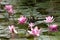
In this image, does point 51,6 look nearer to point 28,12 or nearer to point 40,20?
point 28,12

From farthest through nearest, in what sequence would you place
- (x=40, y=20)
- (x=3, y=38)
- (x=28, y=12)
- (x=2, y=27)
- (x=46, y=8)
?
1. (x=46, y=8)
2. (x=28, y=12)
3. (x=40, y=20)
4. (x=2, y=27)
5. (x=3, y=38)

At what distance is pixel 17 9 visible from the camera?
3.89m

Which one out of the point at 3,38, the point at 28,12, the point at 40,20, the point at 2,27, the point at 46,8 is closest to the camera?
the point at 3,38

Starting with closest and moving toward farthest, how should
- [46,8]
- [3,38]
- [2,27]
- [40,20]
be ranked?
[3,38], [2,27], [40,20], [46,8]

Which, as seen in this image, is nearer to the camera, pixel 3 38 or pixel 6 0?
pixel 3 38

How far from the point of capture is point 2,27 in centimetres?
310

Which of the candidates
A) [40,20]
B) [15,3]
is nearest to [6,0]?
[15,3]

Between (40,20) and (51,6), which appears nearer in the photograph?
(40,20)

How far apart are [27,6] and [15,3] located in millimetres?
297

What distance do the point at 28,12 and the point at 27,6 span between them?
38 centimetres

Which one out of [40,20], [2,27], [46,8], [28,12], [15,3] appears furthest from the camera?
[15,3]

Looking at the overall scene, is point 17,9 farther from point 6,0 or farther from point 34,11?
point 6,0

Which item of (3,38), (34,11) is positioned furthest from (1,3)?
(3,38)

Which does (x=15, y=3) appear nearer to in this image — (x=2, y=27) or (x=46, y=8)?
(x=46, y=8)
